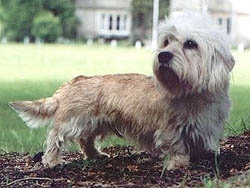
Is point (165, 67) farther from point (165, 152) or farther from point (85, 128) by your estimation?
point (85, 128)

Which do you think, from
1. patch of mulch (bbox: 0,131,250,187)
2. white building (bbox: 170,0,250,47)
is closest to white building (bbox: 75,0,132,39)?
white building (bbox: 170,0,250,47)

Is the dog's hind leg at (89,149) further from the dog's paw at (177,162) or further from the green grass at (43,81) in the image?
the dog's paw at (177,162)

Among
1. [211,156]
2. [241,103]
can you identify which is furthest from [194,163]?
[241,103]

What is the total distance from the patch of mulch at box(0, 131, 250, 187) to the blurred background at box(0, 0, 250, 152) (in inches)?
873

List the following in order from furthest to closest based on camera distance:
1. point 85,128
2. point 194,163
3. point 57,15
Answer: point 57,15 → point 85,128 → point 194,163

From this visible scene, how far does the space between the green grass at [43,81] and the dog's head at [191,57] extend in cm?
124

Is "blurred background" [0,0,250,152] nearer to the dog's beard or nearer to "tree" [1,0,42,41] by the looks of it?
"tree" [1,0,42,41]

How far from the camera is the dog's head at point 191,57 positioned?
6.58 m

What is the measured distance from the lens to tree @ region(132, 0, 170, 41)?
6669cm

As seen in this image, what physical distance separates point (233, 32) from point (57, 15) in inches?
573

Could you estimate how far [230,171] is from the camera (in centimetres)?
649

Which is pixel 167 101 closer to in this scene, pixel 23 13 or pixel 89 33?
pixel 23 13

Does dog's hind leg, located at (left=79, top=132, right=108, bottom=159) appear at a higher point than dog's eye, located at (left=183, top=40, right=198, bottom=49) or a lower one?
lower

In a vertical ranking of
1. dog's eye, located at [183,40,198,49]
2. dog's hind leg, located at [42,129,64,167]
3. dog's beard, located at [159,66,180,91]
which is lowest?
dog's hind leg, located at [42,129,64,167]
